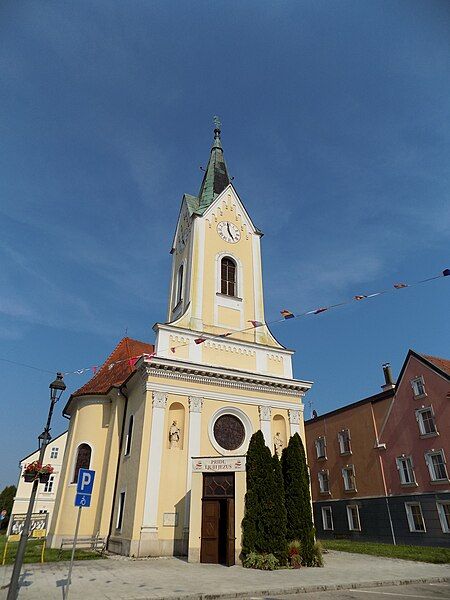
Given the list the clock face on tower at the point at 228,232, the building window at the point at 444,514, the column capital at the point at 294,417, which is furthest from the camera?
the clock face on tower at the point at 228,232

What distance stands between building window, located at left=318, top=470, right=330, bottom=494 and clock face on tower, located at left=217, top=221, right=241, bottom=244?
19849 mm

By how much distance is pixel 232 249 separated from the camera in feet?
88.9

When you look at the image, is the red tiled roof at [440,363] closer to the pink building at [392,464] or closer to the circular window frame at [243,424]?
the pink building at [392,464]

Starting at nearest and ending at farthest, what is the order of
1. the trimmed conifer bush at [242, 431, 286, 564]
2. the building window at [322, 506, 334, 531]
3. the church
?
the trimmed conifer bush at [242, 431, 286, 564]
the church
the building window at [322, 506, 334, 531]

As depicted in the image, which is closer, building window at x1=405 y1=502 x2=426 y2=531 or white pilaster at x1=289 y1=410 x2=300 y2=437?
white pilaster at x1=289 y1=410 x2=300 y2=437

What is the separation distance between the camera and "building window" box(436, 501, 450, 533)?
2195 centimetres

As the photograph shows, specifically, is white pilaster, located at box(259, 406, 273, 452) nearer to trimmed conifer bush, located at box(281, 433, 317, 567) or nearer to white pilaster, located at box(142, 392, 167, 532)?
trimmed conifer bush, located at box(281, 433, 317, 567)

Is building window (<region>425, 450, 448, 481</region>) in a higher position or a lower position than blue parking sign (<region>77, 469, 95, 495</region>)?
higher

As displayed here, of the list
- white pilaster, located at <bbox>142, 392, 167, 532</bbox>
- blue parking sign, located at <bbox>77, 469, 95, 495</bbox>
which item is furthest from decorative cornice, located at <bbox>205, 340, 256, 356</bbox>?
blue parking sign, located at <bbox>77, 469, 95, 495</bbox>

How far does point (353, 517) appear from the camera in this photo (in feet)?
94.4

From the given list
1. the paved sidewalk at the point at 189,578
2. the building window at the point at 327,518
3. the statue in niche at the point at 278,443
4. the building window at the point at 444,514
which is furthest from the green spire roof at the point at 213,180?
the building window at the point at 327,518

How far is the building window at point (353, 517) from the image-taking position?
92.4ft

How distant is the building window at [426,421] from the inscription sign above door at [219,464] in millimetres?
14436

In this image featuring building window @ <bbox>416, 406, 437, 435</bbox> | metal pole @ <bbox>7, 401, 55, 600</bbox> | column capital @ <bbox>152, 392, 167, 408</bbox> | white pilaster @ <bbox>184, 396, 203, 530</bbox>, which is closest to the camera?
metal pole @ <bbox>7, 401, 55, 600</bbox>
